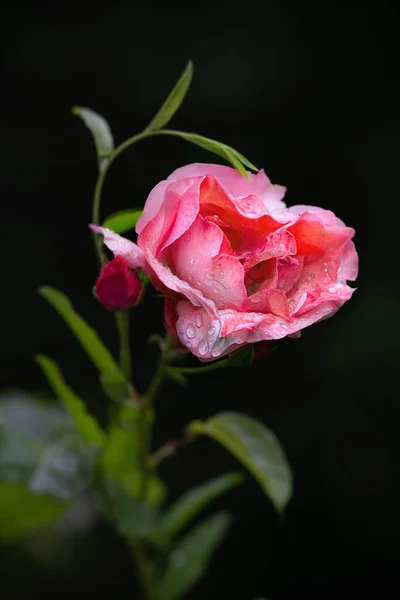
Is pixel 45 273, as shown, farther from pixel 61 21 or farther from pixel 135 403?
pixel 135 403

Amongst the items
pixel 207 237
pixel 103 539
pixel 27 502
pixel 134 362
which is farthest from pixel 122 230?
pixel 103 539

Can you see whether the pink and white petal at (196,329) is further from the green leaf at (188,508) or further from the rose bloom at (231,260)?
the green leaf at (188,508)

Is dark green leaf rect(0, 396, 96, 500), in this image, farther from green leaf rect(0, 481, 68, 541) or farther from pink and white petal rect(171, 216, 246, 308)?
pink and white petal rect(171, 216, 246, 308)

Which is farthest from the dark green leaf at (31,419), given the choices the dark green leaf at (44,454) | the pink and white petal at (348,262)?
the pink and white petal at (348,262)

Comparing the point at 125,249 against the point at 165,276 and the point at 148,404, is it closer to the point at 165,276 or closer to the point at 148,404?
the point at 165,276

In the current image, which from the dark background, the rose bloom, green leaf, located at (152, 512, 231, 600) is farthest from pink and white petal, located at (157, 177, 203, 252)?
the dark background

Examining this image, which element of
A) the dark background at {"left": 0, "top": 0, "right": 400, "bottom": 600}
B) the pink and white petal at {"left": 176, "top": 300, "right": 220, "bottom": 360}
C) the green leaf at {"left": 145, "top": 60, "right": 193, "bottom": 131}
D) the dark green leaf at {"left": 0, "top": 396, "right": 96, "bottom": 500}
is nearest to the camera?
the pink and white petal at {"left": 176, "top": 300, "right": 220, "bottom": 360}
